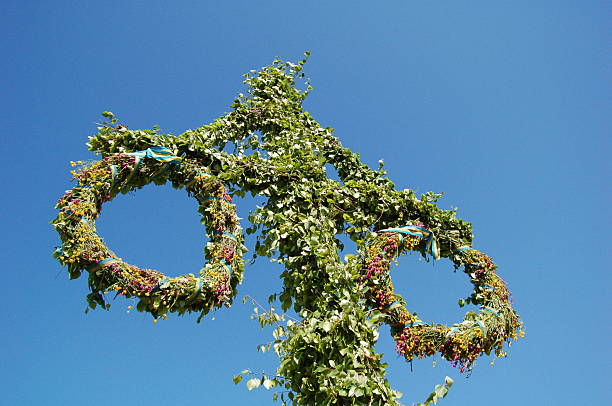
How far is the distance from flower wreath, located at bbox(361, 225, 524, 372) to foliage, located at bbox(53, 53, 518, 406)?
0.02 m

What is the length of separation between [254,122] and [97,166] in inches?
73.6

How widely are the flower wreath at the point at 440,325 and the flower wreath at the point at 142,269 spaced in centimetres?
122

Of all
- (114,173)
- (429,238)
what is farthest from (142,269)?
(429,238)

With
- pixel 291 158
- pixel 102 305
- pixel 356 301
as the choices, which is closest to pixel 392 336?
pixel 356 301

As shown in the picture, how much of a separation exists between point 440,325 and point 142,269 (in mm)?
2586

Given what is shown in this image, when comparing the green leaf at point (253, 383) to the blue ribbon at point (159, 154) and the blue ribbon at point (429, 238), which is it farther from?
the blue ribbon at point (429, 238)

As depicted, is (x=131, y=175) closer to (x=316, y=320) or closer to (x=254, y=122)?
(x=254, y=122)

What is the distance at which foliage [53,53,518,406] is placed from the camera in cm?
320

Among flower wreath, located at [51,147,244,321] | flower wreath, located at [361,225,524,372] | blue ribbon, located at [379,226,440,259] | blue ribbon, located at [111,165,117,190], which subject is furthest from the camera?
blue ribbon, located at [379,226,440,259]

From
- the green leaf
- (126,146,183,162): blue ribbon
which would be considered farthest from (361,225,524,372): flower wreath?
(126,146,183,162): blue ribbon

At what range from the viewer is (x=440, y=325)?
4.15m

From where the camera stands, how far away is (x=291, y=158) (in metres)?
4.61

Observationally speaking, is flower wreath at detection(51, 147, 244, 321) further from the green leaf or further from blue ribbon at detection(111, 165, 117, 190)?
the green leaf

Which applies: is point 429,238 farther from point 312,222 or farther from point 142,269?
point 142,269
